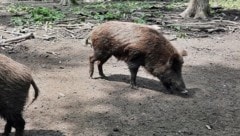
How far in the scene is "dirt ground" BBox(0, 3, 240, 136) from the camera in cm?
598

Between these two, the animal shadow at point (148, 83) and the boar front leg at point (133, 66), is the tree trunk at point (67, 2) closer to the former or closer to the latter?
the animal shadow at point (148, 83)

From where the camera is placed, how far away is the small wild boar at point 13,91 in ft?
16.6

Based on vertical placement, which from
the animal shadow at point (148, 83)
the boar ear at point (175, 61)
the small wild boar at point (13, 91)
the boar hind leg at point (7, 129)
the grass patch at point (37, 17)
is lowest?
the animal shadow at point (148, 83)

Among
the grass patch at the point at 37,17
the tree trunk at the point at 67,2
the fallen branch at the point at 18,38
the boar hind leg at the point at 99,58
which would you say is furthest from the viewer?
the tree trunk at the point at 67,2

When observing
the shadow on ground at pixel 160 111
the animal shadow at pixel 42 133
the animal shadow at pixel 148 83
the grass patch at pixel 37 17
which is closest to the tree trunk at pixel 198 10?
the grass patch at pixel 37 17

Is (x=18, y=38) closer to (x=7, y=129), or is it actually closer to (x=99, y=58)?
(x=99, y=58)

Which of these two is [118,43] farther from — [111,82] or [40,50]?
[40,50]

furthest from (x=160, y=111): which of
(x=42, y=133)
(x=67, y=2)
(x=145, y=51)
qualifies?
(x=67, y=2)

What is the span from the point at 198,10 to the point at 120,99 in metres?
6.89

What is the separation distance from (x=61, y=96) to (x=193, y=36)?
5.35 m

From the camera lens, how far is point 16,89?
202 inches

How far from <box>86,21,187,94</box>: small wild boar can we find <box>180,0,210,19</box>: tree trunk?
570 centimetres

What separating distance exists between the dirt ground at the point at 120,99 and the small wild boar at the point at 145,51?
0.29m

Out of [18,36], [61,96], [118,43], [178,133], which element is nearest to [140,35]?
[118,43]
